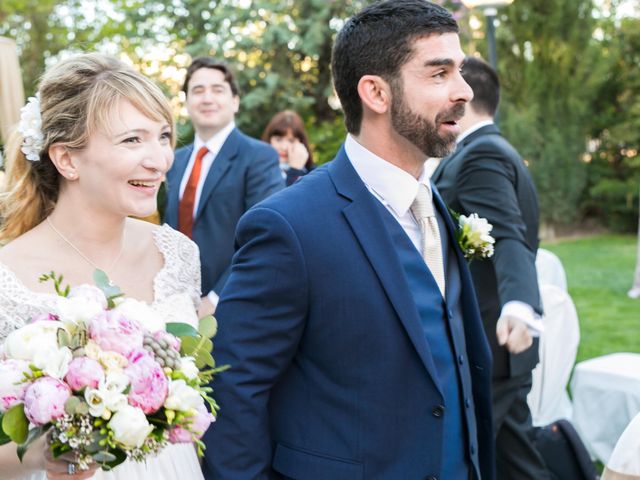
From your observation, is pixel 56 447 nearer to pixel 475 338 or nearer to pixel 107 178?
pixel 107 178

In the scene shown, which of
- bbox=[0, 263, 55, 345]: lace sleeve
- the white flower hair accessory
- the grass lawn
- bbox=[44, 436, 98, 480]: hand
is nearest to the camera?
bbox=[44, 436, 98, 480]: hand

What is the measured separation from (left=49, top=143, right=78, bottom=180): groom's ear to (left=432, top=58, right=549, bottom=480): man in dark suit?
6.17ft

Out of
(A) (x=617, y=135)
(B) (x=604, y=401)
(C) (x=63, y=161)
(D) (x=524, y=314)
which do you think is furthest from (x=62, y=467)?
(A) (x=617, y=135)

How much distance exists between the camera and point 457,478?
2.25 metres

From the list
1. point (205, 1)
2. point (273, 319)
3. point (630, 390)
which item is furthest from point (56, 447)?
point (205, 1)

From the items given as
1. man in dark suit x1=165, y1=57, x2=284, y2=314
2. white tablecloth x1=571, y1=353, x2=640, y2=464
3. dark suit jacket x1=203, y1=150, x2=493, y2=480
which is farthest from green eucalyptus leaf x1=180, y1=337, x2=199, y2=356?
white tablecloth x1=571, y1=353, x2=640, y2=464

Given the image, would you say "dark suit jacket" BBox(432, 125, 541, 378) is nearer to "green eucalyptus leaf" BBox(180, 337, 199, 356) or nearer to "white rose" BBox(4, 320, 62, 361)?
"green eucalyptus leaf" BBox(180, 337, 199, 356)

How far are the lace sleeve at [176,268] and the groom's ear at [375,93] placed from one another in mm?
1019

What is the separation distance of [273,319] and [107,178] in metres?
0.81

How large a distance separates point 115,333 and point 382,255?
28.1 inches

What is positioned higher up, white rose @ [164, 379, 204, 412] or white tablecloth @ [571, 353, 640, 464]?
white rose @ [164, 379, 204, 412]

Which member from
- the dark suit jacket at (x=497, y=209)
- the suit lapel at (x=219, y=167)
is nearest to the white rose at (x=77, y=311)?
the dark suit jacket at (x=497, y=209)

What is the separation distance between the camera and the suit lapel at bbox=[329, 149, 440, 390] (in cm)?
203

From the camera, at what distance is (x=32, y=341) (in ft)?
5.81
